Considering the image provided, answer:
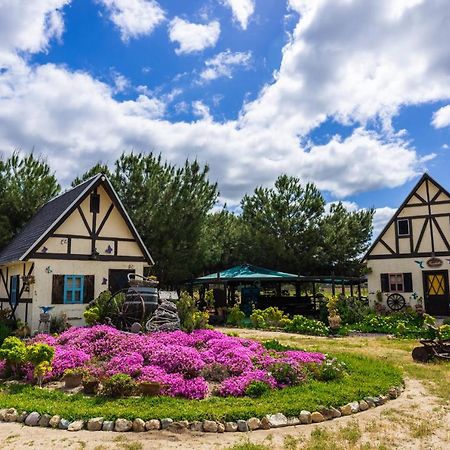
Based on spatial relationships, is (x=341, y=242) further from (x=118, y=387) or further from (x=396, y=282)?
(x=118, y=387)

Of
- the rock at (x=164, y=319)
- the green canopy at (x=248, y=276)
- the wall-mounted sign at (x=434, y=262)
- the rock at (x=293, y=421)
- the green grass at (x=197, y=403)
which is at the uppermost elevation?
the wall-mounted sign at (x=434, y=262)

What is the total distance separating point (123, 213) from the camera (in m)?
18.9

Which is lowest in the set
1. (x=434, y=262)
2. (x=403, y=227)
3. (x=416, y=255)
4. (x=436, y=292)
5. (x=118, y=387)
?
(x=118, y=387)

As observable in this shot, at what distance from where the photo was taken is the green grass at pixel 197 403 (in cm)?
678

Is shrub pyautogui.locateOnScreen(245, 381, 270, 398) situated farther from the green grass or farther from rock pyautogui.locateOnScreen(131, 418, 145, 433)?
rock pyautogui.locateOnScreen(131, 418, 145, 433)

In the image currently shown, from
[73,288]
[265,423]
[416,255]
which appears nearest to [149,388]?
[265,423]

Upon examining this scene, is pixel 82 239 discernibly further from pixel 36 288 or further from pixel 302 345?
pixel 302 345

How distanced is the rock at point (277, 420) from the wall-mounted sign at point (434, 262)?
1813 cm

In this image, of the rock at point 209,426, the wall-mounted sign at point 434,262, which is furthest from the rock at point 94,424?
the wall-mounted sign at point 434,262

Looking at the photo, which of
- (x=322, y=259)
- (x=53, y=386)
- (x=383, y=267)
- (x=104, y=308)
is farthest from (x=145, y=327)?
(x=322, y=259)

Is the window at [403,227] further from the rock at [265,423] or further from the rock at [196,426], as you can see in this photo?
the rock at [196,426]

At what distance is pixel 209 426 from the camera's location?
21.3 ft

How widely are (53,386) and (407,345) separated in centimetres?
1072

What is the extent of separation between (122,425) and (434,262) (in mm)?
19753
